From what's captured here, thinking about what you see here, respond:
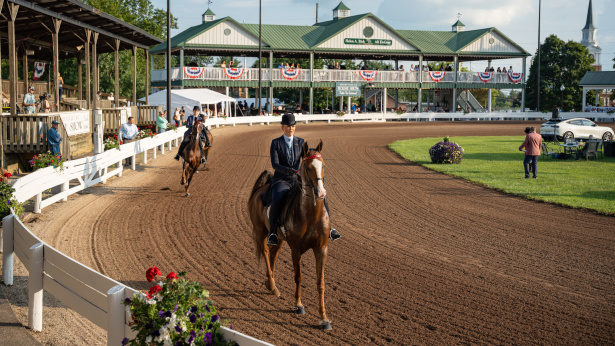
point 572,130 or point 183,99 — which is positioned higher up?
point 183,99

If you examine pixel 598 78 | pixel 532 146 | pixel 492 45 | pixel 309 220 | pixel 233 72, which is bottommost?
pixel 309 220

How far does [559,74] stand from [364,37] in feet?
97.5

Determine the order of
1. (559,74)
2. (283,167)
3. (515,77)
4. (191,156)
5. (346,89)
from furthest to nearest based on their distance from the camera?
(559,74) < (515,77) < (346,89) < (191,156) < (283,167)

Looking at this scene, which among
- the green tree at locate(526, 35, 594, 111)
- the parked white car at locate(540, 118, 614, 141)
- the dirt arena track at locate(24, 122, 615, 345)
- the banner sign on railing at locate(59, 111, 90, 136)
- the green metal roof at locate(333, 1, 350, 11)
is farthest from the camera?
the green tree at locate(526, 35, 594, 111)

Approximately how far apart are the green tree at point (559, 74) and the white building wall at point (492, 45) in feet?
35.6

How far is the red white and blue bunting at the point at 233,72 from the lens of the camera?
2087 inches

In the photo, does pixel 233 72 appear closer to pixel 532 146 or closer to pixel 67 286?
pixel 532 146

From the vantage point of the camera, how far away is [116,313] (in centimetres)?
550

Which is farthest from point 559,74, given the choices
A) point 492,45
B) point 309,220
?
point 309,220

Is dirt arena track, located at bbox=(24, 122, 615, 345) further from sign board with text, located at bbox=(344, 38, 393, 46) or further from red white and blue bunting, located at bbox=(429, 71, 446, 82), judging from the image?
red white and blue bunting, located at bbox=(429, 71, 446, 82)

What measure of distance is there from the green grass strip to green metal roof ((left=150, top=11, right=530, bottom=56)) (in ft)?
87.5

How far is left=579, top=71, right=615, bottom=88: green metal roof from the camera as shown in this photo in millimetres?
66375

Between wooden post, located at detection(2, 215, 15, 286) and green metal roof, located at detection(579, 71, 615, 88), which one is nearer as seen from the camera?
wooden post, located at detection(2, 215, 15, 286)

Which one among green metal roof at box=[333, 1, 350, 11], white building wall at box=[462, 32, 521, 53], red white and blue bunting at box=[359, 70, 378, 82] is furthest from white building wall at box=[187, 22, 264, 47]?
white building wall at box=[462, 32, 521, 53]
